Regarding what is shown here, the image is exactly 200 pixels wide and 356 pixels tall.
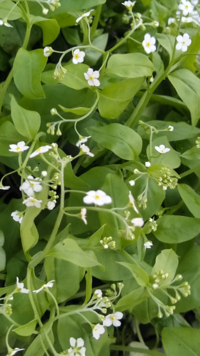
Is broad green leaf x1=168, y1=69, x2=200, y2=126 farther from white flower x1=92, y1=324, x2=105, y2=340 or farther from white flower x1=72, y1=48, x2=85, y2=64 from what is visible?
white flower x1=92, y1=324, x2=105, y2=340

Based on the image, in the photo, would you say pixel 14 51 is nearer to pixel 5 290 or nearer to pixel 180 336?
pixel 5 290

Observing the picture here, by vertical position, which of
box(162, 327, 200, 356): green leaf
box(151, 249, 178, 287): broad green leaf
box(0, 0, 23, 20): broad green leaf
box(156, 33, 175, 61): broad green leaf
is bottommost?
box(162, 327, 200, 356): green leaf

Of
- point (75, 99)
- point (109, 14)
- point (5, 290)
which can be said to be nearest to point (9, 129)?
point (75, 99)

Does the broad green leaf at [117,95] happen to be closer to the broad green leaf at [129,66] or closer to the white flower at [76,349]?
the broad green leaf at [129,66]

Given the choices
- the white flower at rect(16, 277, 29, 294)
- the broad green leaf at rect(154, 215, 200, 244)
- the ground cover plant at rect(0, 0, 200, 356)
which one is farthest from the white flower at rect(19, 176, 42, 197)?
the broad green leaf at rect(154, 215, 200, 244)

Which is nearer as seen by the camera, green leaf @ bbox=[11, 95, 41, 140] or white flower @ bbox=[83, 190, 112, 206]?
white flower @ bbox=[83, 190, 112, 206]

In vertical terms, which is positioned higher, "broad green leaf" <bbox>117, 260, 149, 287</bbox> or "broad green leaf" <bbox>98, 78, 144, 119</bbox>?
"broad green leaf" <bbox>98, 78, 144, 119</bbox>
